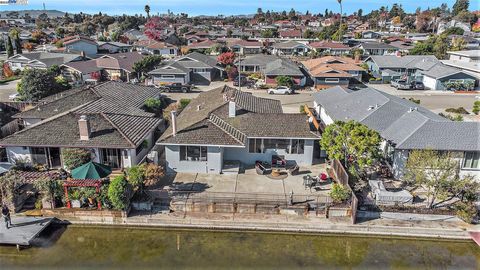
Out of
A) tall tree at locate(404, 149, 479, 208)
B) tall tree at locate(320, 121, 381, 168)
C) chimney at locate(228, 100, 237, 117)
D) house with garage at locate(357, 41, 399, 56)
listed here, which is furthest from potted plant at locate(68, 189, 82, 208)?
house with garage at locate(357, 41, 399, 56)

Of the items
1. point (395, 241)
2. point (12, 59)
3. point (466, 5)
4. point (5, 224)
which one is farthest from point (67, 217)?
point (466, 5)

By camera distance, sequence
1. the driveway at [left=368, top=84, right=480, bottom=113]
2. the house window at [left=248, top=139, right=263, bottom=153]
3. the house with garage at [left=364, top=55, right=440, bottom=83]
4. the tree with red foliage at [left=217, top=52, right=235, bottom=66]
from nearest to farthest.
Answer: the house window at [left=248, top=139, right=263, bottom=153] → the driveway at [left=368, top=84, right=480, bottom=113] → the house with garage at [left=364, top=55, right=440, bottom=83] → the tree with red foliage at [left=217, top=52, right=235, bottom=66]

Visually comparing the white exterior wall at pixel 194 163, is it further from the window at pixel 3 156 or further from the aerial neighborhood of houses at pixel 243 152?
the window at pixel 3 156

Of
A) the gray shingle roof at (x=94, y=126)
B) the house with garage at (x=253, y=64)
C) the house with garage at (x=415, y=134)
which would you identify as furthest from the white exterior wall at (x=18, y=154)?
the house with garage at (x=253, y=64)

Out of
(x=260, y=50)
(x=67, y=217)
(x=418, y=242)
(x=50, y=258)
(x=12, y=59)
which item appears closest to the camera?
(x=50, y=258)

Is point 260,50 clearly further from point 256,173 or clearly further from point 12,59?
point 256,173

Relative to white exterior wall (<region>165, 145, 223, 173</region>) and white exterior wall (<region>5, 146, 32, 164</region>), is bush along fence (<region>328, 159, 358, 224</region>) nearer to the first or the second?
white exterior wall (<region>165, 145, 223, 173</region>)
